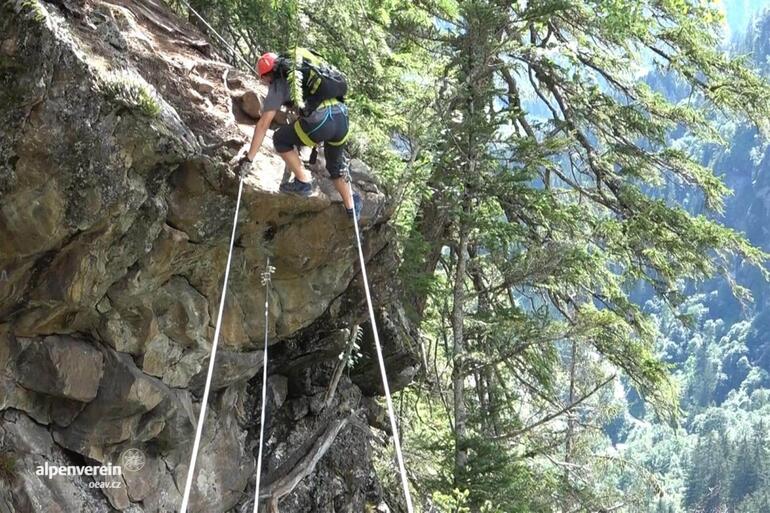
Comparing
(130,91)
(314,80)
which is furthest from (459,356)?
(130,91)

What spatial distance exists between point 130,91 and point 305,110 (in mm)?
1385

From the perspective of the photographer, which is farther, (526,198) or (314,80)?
(526,198)

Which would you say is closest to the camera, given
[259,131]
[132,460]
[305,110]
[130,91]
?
[130,91]

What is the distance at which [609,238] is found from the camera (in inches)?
405

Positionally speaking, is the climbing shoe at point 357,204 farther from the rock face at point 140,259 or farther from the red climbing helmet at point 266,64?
the red climbing helmet at point 266,64

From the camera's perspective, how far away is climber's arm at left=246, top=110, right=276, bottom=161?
18.5 feet

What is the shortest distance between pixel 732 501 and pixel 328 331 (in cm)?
7442

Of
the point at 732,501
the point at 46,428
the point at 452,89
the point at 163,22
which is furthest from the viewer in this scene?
the point at 732,501

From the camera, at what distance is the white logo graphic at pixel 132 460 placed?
6242mm

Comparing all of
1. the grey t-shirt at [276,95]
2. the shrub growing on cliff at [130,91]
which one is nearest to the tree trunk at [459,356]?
the grey t-shirt at [276,95]

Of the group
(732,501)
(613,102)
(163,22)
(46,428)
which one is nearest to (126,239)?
(46,428)

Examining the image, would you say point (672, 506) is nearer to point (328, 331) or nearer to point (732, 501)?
point (732, 501)

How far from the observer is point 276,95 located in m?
5.75

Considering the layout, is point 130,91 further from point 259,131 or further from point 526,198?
point 526,198
